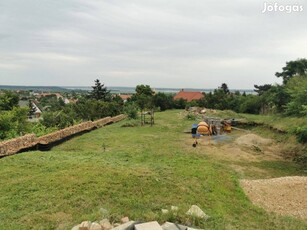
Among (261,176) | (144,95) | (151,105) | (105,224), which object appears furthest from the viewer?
(144,95)

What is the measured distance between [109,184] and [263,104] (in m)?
32.0

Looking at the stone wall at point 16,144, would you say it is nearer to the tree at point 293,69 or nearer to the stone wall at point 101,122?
the stone wall at point 101,122

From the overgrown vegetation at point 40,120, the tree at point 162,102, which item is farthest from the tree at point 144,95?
the overgrown vegetation at point 40,120

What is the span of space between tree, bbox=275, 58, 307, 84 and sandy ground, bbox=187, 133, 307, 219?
15.9 m

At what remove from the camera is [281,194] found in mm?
7793

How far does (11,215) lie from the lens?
5094 millimetres

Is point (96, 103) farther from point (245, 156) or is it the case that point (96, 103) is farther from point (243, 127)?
point (245, 156)

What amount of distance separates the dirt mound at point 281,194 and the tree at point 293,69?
24.0 m

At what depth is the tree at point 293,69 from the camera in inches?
1172

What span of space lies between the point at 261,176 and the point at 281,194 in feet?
7.89

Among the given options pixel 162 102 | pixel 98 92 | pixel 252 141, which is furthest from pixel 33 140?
pixel 98 92

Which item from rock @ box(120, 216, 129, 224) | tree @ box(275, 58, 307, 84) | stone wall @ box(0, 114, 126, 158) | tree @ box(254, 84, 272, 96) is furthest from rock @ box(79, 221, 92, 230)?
tree @ box(254, 84, 272, 96)

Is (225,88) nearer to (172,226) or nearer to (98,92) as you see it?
(98,92)

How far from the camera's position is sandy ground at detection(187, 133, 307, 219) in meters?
7.19
